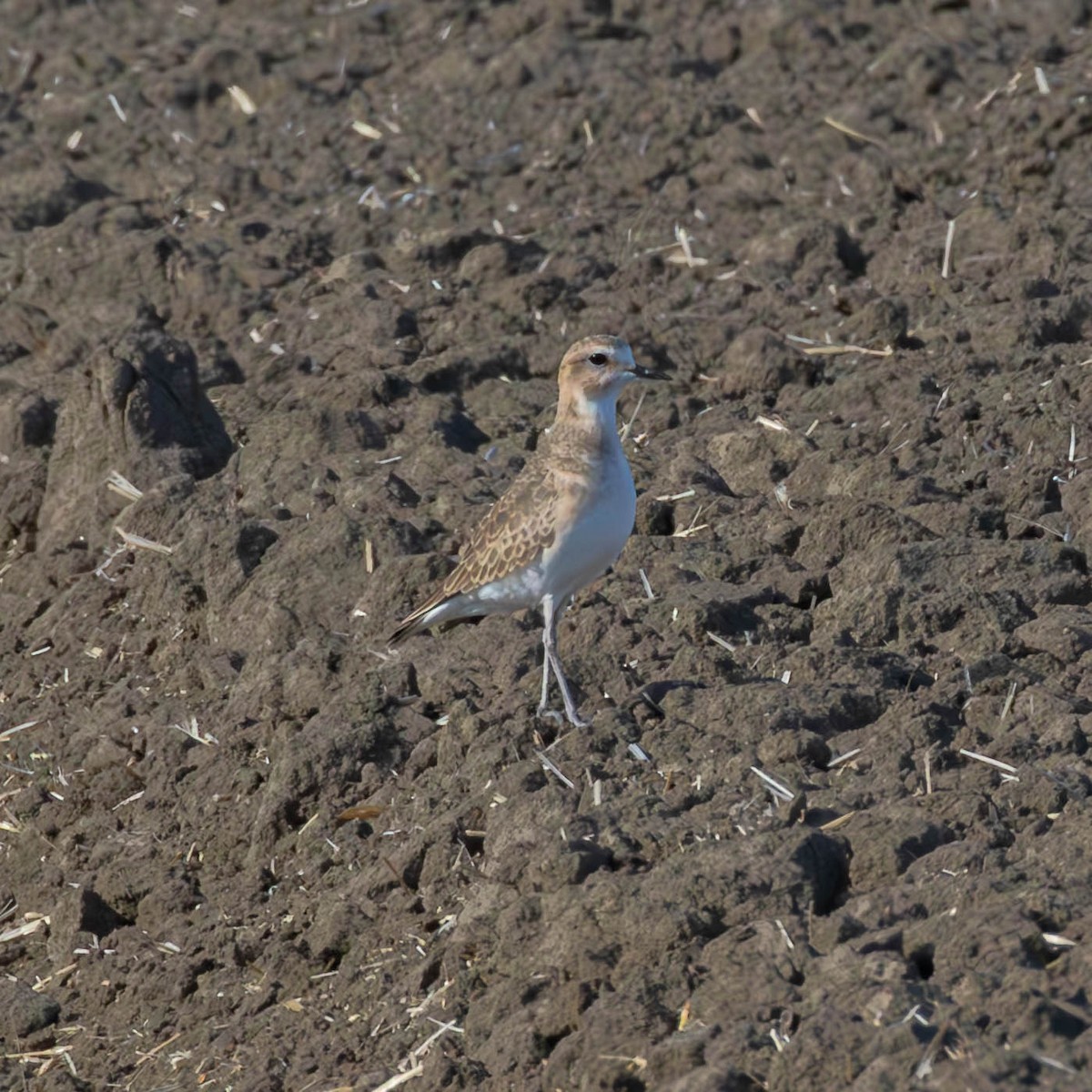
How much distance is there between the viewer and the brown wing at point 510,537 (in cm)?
819

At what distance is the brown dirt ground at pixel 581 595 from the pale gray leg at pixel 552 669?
0.11 meters

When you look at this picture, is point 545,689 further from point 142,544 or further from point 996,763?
point 142,544

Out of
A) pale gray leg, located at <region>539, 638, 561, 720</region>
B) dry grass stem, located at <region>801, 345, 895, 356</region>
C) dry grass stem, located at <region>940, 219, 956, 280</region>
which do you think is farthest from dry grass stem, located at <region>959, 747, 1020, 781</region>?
dry grass stem, located at <region>940, 219, 956, 280</region>

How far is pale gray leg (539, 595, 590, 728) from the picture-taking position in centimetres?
777

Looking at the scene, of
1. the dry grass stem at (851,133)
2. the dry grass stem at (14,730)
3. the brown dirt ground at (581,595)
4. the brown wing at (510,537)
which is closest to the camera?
the brown dirt ground at (581,595)

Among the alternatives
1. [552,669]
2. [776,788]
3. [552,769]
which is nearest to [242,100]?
[552,669]

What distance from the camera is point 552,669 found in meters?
8.09

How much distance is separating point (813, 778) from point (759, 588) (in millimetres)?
1755

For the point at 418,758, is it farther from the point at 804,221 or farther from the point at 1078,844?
the point at 804,221

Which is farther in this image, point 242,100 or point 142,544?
point 242,100

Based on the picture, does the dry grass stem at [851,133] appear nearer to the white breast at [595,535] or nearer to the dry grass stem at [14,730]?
the white breast at [595,535]

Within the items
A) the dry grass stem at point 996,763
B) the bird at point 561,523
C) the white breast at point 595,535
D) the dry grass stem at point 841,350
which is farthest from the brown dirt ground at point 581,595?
the white breast at point 595,535

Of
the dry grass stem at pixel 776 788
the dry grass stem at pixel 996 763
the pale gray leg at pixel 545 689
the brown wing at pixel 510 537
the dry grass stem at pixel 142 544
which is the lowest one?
the dry grass stem at pixel 142 544

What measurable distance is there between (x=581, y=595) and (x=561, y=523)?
1.14m
